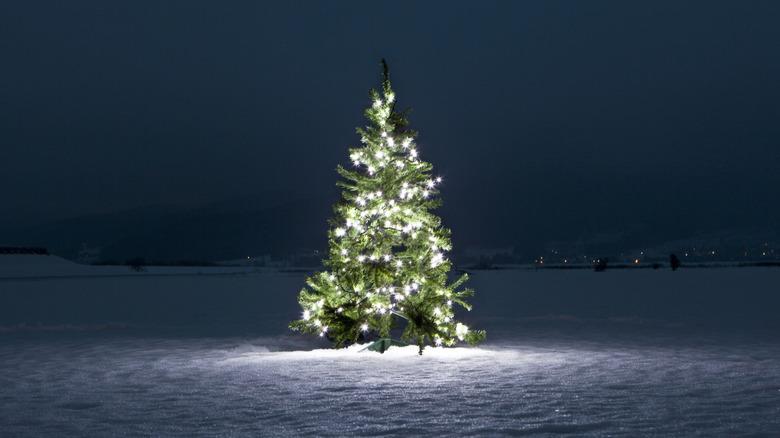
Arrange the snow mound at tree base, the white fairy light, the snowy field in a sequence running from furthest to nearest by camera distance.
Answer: the white fairy light → the snow mound at tree base → the snowy field

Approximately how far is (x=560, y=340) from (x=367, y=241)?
4.91 metres

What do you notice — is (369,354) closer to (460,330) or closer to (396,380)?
(460,330)

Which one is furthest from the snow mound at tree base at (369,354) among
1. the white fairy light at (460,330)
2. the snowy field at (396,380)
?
the white fairy light at (460,330)

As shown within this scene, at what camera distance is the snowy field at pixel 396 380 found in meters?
9.96

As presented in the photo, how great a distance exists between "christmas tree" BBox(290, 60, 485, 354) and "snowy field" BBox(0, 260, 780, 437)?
691 mm

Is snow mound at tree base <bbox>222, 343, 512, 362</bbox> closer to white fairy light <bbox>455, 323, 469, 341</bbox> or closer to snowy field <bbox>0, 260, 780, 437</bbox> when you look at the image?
snowy field <bbox>0, 260, 780, 437</bbox>

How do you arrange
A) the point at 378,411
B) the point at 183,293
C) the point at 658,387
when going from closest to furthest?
the point at 378,411, the point at 658,387, the point at 183,293

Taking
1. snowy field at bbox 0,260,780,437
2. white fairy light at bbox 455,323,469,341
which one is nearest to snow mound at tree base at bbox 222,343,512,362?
snowy field at bbox 0,260,780,437

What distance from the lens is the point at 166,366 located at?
15.3 m

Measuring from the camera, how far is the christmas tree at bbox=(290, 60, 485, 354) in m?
17.6

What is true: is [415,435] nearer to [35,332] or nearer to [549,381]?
[549,381]

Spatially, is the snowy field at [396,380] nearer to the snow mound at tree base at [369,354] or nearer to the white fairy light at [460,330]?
the snow mound at tree base at [369,354]

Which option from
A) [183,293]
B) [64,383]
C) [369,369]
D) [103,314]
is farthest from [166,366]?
[183,293]

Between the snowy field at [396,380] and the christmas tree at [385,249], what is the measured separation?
0.69 meters
